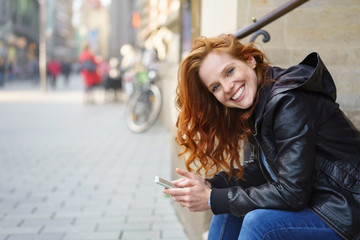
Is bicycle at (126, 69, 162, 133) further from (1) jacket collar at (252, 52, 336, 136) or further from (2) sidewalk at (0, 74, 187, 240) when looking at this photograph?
(1) jacket collar at (252, 52, 336, 136)

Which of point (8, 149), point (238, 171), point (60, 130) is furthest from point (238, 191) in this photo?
point (60, 130)

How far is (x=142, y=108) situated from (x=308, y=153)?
22.9ft

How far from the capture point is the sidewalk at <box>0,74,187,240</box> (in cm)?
338

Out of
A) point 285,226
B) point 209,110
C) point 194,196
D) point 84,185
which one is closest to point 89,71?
point 84,185

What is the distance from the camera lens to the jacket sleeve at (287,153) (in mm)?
1638

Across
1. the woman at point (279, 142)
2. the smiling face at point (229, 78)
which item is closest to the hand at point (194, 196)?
the woman at point (279, 142)

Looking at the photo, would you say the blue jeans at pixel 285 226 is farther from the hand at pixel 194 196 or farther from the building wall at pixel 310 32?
the building wall at pixel 310 32

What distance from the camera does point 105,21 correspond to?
115 meters

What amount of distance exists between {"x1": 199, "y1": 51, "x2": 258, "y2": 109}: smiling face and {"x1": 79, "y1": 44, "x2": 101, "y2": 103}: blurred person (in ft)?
45.3

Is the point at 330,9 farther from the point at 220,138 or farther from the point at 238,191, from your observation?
the point at 238,191

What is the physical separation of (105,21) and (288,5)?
116 meters

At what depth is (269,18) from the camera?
104 inches

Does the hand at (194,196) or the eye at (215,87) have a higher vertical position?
the eye at (215,87)

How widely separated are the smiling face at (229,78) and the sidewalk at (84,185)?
157 cm
